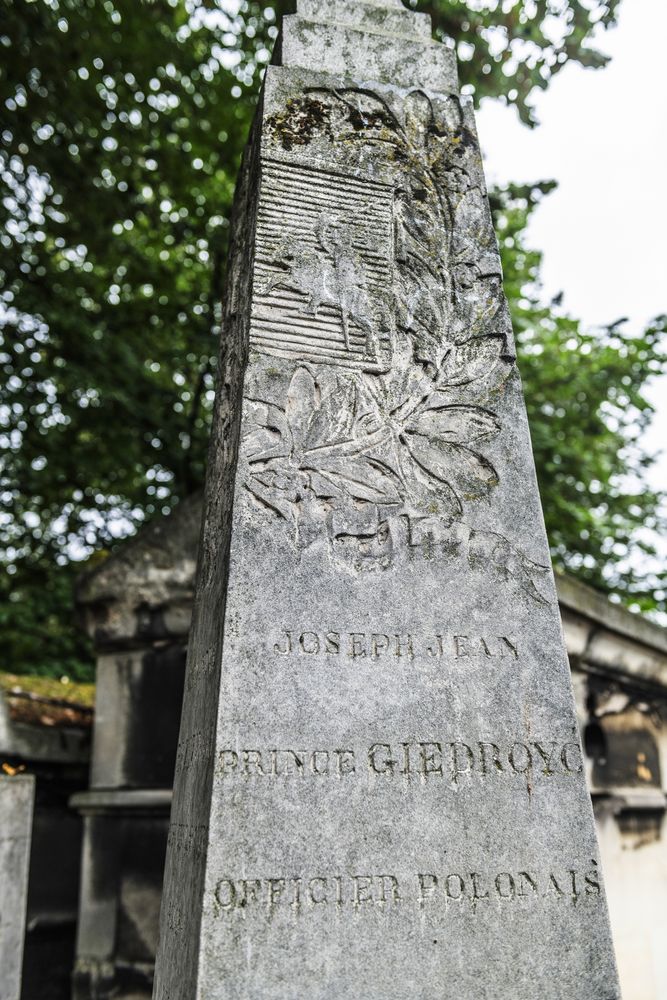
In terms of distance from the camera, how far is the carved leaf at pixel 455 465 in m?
2.93

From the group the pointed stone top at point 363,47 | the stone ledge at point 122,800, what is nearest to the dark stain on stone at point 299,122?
the pointed stone top at point 363,47

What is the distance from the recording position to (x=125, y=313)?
8.89 meters

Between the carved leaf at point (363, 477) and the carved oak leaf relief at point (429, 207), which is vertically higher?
the carved oak leaf relief at point (429, 207)

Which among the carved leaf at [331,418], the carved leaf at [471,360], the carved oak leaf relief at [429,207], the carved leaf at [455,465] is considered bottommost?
the carved leaf at [455,465]

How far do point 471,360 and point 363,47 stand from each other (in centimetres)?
138

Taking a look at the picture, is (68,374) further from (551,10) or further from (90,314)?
(551,10)

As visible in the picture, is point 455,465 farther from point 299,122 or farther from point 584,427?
point 584,427

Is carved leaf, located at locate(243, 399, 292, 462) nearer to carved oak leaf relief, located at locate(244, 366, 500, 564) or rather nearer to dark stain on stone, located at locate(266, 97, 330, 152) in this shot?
carved oak leaf relief, located at locate(244, 366, 500, 564)

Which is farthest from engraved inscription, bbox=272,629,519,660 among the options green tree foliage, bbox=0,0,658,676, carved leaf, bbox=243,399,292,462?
green tree foliage, bbox=0,0,658,676

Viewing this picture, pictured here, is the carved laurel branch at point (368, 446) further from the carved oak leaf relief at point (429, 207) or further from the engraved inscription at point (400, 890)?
the engraved inscription at point (400, 890)

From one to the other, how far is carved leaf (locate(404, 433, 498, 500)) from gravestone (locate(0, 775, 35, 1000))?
2245 mm

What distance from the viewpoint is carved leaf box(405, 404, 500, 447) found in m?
2.98

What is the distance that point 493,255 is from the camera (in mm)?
3348

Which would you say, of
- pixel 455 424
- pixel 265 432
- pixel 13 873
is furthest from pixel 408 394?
pixel 13 873
